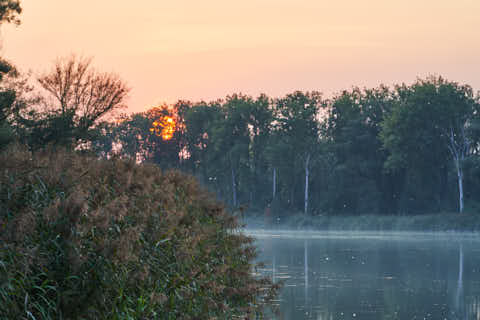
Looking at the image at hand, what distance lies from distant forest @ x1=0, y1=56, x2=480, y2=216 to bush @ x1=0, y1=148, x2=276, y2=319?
55956 mm

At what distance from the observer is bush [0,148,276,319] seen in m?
8.08

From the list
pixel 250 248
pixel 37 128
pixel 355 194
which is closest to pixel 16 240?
pixel 250 248

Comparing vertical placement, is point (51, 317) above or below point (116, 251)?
below

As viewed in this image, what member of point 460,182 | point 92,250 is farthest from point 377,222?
point 92,250

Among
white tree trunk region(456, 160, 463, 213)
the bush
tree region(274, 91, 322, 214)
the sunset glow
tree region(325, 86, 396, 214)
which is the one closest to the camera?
the bush

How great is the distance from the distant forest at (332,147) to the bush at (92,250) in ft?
184

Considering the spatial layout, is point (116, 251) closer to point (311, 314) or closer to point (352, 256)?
point (311, 314)

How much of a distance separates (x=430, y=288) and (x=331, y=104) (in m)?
72.2

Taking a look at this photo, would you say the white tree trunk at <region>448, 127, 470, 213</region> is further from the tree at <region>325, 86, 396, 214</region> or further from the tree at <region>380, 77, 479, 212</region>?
the tree at <region>325, 86, 396, 214</region>

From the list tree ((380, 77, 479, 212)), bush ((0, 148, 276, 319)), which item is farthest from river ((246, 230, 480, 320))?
tree ((380, 77, 479, 212))

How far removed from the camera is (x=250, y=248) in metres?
16.7

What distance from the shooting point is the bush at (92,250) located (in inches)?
318

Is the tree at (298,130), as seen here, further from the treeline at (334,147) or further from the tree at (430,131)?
the tree at (430,131)

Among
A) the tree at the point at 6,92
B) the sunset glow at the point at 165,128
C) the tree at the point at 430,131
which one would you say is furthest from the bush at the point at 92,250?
the sunset glow at the point at 165,128
